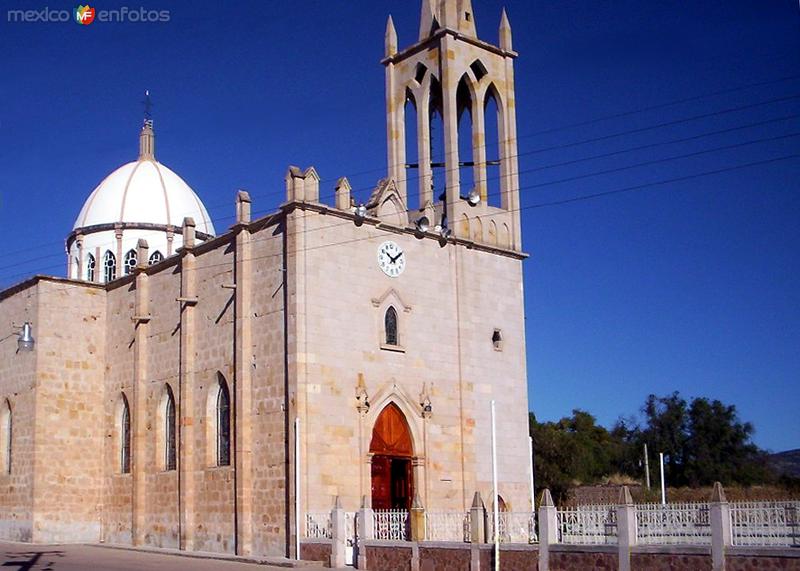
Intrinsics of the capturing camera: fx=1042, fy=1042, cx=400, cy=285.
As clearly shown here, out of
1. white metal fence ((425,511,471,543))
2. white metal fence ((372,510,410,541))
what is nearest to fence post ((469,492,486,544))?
white metal fence ((425,511,471,543))

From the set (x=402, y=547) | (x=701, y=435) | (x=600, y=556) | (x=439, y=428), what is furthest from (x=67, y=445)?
(x=701, y=435)

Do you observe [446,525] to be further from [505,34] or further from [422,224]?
[505,34]

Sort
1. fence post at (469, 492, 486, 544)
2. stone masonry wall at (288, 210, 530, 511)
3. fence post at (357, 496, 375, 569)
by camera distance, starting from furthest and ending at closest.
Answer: stone masonry wall at (288, 210, 530, 511)
fence post at (357, 496, 375, 569)
fence post at (469, 492, 486, 544)

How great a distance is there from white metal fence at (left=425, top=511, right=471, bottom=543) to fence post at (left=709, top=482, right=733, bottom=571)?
7206 millimetres

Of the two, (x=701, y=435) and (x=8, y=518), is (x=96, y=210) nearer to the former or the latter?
(x=8, y=518)

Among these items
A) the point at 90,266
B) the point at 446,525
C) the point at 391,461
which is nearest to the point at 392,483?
the point at 391,461

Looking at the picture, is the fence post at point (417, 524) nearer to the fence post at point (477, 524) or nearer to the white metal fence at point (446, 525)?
the white metal fence at point (446, 525)

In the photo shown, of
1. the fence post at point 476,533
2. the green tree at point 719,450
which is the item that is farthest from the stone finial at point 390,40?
the green tree at point 719,450

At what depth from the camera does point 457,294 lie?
1235 inches

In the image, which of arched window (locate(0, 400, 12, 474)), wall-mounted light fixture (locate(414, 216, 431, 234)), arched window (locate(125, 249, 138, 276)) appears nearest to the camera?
wall-mounted light fixture (locate(414, 216, 431, 234))

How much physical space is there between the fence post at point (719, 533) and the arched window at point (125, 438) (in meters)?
21.7

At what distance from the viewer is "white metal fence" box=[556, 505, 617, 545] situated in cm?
2059

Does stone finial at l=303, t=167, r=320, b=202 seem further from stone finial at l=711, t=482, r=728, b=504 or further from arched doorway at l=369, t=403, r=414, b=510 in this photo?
stone finial at l=711, t=482, r=728, b=504

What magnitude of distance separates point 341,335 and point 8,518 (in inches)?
607
